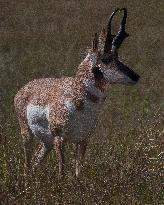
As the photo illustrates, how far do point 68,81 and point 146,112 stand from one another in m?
3.61

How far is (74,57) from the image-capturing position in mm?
21125

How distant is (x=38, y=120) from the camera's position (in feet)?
30.5

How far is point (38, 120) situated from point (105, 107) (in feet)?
18.5

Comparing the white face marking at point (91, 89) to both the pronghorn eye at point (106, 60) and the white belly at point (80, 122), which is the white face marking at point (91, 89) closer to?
the white belly at point (80, 122)

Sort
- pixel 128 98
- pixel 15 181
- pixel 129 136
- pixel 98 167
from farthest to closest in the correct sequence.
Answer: pixel 128 98 → pixel 129 136 → pixel 98 167 → pixel 15 181

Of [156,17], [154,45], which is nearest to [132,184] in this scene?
[154,45]

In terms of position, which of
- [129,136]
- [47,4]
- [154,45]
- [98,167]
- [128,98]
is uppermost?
[98,167]

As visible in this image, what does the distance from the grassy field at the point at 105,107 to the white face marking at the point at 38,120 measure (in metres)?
0.29

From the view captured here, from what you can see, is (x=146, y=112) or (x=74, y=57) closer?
(x=146, y=112)

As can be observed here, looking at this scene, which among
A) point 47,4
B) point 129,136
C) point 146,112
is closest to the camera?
point 129,136

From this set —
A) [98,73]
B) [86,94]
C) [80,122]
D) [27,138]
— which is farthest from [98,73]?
[27,138]

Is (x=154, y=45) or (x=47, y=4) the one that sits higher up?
(x=154, y=45)

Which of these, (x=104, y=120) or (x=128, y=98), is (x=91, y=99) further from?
(x=128, y=98)

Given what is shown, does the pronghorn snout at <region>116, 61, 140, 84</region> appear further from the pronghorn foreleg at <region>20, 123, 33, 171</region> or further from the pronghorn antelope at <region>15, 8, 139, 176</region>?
the pronghorn foreleg at <region>20, 123, 33, 171</region>
